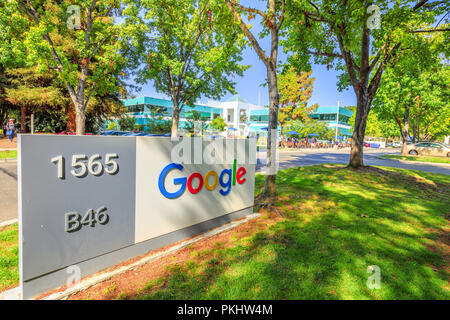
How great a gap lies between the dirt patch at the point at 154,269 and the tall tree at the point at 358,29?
19.2ft

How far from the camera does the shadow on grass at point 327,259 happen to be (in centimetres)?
265

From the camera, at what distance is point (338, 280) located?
2859 millimetres

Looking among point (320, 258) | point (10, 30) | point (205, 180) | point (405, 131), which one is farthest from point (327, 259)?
point (405, 131)

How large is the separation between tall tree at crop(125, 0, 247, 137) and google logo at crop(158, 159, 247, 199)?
11.4m

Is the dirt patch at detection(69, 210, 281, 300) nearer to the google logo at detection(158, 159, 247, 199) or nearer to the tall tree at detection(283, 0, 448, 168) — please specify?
the google logo at detection(158, 159, 247, 199)

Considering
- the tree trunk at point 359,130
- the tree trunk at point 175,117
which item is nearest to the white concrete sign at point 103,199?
the tree trunk at point 359,130

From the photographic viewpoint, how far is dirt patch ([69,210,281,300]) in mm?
2539

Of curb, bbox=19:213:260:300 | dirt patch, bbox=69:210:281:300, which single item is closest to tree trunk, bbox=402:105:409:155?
dirt patch, bbox=69:210:281:300

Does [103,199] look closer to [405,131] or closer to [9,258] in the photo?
[9,258]

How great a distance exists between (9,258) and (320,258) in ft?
14.0

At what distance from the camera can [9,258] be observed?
3.13 meters
